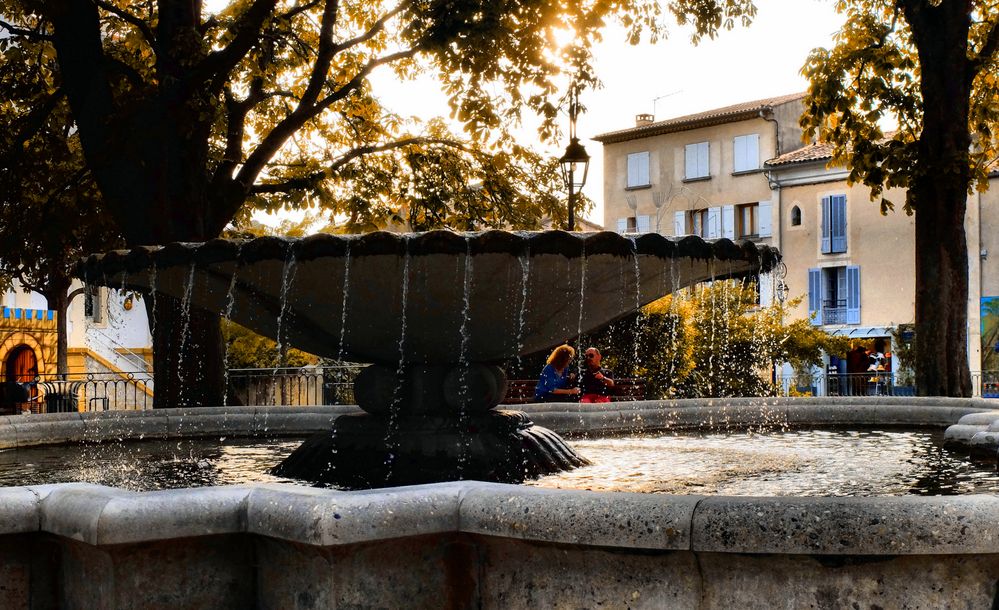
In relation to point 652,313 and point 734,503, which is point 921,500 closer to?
point 734,503

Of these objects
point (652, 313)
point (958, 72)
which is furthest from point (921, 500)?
point (652, 313)

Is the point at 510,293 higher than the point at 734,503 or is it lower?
higher

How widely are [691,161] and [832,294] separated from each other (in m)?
9.21

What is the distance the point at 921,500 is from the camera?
268cm

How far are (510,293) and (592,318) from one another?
0.95 m

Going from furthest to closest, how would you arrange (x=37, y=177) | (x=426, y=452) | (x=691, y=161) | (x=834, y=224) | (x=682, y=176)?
(x=682, y=176) → (x=691, y=161) → (x=834, y=224) → (x=37, y=177) → (x=426, y=452)

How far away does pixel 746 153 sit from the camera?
45188mm

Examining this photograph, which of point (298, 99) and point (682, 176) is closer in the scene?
point (298, 99)

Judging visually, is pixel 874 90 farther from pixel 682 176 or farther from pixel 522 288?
pixel 682 176

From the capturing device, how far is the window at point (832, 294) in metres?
40.9

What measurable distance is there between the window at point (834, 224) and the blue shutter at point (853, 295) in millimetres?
904

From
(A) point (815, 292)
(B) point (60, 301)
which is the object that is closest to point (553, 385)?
(B) point (60, 301)

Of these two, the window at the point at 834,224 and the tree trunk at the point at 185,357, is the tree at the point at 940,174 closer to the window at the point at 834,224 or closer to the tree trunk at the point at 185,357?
the tree trunk at the point at 185,357

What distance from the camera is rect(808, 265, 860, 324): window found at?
4091 cm
